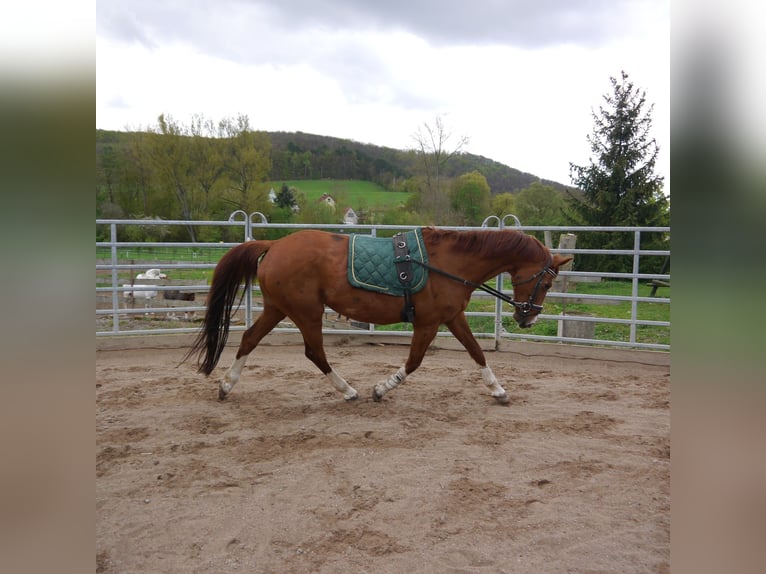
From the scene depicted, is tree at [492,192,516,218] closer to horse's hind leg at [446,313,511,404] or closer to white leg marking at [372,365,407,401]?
horse's hind leg at [446,313,511,404]

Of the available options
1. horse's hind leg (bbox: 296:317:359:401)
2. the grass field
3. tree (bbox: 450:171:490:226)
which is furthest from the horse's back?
the grass field

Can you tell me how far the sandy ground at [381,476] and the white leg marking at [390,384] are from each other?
86 mm

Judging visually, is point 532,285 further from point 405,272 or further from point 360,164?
point 360,164

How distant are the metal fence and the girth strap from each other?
6.59 feet

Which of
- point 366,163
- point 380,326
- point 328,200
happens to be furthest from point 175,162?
point 380,326

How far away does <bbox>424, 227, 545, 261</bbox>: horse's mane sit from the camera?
416cm

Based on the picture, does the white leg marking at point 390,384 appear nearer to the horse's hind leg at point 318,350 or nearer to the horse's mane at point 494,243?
the horse's hind leg at point 318,350

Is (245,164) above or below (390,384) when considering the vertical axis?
above

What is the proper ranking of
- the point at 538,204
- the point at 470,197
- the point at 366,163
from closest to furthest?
the point at 470,197
the point at 538,204
the point at 366,163

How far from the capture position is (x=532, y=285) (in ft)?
13.7

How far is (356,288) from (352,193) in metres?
25.1
